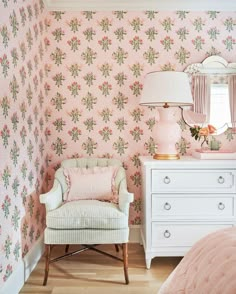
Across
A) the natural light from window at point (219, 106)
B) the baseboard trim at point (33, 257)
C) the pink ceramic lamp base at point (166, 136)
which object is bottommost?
the baseboard trim at point (33, 257)

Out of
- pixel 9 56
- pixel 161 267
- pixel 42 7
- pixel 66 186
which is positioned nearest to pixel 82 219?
pixel 66 186

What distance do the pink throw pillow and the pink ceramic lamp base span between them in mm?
486

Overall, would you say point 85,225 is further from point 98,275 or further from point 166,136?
point 166,136

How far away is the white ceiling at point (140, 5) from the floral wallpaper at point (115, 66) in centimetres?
5

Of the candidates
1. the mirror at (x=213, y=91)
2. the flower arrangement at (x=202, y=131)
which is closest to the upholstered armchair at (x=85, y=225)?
the flower arrangement at (x=202, y=131)

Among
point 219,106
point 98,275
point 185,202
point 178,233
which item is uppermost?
point 219,106

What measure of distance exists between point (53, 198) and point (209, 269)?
1633mm

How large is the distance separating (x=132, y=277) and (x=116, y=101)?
167 centimetres

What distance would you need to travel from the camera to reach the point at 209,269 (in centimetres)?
136

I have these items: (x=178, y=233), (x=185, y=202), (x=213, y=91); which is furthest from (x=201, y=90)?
(x=178, y=233)

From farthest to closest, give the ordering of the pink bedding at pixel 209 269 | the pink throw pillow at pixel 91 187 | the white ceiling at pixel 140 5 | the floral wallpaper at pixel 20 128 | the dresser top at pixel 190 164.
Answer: the white ceiling at pixel 140 5, the pink throw pillow at pixel 91 187, the dresser top at pixel 190 164, the floral wallpaper at pixel 20 128, the pink bedding at pixel 209 269

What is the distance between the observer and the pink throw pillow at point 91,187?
3004 millimetres

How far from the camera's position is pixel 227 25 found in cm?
343

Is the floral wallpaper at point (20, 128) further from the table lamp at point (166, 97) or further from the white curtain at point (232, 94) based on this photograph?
the white curtain at point (232, 94)
